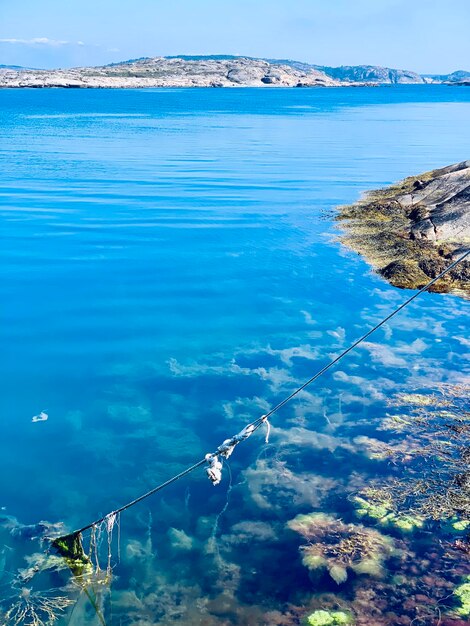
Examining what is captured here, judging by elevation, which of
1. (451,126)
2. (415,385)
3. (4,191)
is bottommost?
(415,385)

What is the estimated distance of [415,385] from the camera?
1394cm

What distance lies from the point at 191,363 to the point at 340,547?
288 inches

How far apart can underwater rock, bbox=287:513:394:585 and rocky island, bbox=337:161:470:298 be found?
491 inches

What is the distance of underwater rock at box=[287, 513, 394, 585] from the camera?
884 centimetres

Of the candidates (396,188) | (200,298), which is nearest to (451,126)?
(396,188)

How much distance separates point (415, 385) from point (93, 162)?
37.4 m

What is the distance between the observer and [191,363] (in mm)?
15445

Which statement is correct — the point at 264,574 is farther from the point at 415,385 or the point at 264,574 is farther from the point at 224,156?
the point at 224,156

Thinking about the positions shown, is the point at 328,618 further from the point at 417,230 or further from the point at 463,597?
the point at 417,230

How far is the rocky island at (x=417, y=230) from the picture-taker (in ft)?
68.6

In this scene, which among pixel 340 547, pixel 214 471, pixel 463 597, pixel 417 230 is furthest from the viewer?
pixel 417 230

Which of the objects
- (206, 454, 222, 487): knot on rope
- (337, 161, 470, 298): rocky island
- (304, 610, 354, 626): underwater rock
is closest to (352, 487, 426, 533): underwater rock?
(304, 610, 354, 626): underwater rock

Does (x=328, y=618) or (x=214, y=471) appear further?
(x=214, y=471)

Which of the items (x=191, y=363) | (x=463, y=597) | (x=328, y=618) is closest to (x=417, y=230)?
(x=191, y=363)
